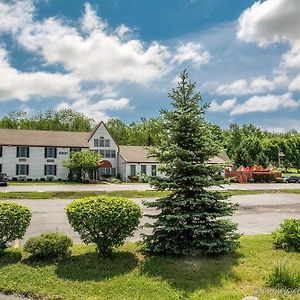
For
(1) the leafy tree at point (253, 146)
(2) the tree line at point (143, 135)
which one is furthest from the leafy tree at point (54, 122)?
(1) the leafy tree at point (253, 146)

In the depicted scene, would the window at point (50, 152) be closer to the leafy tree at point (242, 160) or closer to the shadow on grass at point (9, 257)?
the leafy tree at point (242, 160)

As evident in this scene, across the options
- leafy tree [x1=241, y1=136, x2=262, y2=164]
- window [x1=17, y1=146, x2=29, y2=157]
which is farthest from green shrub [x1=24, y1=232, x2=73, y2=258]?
A: leafy tree [x1=241, y1=136, x2=262, y2=164]

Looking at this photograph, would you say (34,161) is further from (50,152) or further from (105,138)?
(105,138)

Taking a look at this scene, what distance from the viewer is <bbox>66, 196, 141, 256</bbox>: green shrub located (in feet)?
30.8

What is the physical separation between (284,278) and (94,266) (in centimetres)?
479

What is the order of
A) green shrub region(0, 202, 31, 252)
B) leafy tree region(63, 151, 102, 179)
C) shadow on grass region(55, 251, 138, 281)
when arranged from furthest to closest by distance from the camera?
leafy tree region(63, 151, 102, 179)
green shrub region(0, 202, 31, 252)
shadow on grass region(55, 251, 138, 281)

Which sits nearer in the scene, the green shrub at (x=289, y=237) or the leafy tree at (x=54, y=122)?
the green shrub at (x=289, y=237)

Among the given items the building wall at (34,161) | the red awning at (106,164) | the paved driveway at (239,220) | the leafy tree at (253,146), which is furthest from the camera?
the leafy tree at (253,146)

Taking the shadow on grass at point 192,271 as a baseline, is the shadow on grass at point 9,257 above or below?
above

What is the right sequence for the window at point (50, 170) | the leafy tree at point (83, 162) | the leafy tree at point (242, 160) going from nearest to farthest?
the leafy tree at point (83, 162)
the window at point (50, 170)
the leafy tree at point (242, 160)

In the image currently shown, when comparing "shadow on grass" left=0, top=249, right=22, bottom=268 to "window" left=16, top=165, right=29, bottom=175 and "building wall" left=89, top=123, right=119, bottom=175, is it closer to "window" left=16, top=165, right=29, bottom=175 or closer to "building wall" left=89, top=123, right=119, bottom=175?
"window" left=16, top=165, right=29, bottom=175

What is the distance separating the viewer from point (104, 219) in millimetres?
9391

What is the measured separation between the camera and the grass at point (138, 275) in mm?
8172

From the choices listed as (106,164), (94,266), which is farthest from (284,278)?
(106,164)
